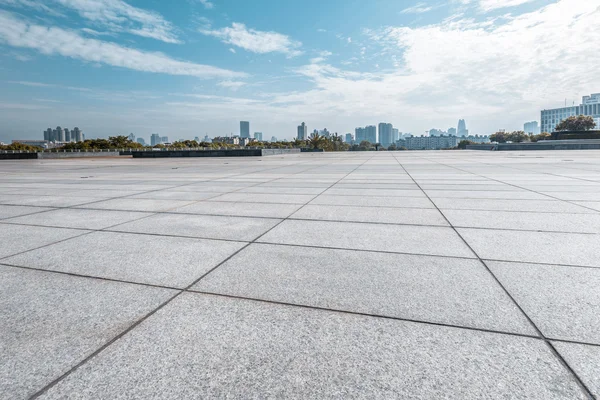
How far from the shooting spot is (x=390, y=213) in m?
6.84

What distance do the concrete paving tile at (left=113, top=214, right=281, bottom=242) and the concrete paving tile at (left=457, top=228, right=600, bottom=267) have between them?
10.4 ft

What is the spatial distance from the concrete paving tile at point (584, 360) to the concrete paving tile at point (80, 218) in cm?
633

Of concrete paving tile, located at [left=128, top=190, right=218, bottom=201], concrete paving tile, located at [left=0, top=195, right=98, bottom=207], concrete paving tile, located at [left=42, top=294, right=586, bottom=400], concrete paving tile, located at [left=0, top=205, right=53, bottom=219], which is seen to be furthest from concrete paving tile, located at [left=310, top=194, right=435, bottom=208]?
concrete paving tile, located at [left=0, top=205, right=53, bottom=219]

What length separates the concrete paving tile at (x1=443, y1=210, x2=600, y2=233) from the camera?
544 centimetres

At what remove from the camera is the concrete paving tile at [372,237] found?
15.0ft

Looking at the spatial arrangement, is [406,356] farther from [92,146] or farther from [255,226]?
[92,146]

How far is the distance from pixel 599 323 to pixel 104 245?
18.0 ft

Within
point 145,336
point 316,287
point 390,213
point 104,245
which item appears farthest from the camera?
point 390,213

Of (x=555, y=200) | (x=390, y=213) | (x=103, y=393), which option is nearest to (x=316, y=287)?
(x=103, y=393)

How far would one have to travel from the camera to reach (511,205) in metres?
7.45

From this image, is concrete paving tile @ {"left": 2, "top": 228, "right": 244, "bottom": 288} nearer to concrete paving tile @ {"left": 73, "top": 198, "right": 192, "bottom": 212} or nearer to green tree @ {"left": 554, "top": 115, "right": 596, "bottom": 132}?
concrete paving tile @ {"left": 73, "top": 198, "right": 192, "bottom": 212}

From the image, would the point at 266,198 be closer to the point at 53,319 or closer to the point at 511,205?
→ the point at 511,205

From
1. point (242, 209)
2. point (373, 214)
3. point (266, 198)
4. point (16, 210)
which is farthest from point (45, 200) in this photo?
point (373, 214)

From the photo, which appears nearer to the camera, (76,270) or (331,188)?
(76,270)
